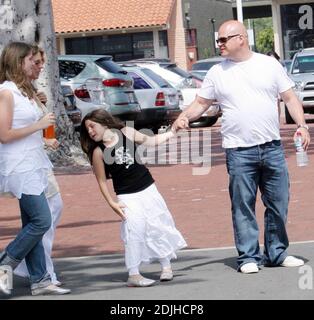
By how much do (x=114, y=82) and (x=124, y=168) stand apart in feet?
49.4

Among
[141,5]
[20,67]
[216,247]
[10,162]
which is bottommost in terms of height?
[216,247]

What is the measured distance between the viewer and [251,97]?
8.52m

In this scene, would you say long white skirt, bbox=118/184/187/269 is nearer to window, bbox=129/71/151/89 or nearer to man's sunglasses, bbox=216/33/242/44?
man's sunglasses, bbox=216/33/242/44

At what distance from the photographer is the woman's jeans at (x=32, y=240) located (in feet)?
26.3

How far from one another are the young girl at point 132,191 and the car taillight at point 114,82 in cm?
1458

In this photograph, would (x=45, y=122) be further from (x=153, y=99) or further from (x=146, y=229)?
(x=153, y=99)

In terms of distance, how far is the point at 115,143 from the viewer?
8.52 m

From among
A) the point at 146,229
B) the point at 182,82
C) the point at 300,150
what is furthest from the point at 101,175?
the point at 182,82

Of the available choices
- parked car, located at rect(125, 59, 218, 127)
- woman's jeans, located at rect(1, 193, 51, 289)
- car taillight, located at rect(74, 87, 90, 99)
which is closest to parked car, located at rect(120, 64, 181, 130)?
parked car, located at rect(125, 59, 218, 127)

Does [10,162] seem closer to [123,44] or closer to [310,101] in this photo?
[310,101]

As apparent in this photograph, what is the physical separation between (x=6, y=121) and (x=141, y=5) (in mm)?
46414

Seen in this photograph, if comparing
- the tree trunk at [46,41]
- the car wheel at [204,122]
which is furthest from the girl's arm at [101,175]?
the car wheel at [204,122]

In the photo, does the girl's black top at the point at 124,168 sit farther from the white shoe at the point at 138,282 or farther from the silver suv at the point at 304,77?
the silver suv at the point at 304,77
